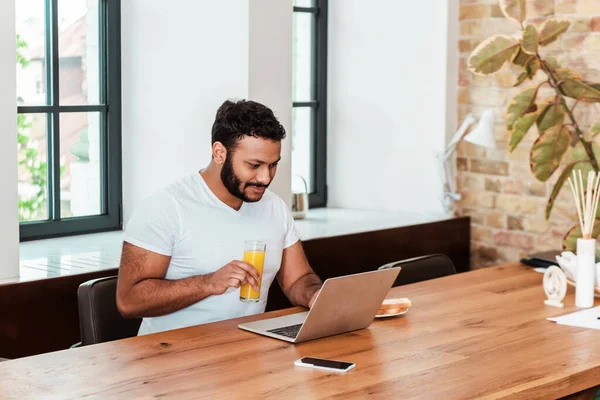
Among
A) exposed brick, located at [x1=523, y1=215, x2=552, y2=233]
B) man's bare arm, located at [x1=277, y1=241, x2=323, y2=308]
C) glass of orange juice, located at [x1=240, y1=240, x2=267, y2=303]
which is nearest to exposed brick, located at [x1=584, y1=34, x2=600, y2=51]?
exposed brick, located at [x1=523, y1=215, x2=552, y2=233]

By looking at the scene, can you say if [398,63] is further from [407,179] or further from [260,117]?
[260,117]

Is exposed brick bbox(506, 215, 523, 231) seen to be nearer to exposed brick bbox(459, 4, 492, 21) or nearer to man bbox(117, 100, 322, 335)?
exposed brick bbox(459, 4, 492, 21)

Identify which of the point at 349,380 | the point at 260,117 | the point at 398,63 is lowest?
the point at 349,380

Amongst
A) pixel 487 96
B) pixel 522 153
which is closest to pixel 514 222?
pixel 522 153

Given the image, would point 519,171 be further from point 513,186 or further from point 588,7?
point 588,7

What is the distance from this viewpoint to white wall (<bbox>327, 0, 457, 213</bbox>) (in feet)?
15.1

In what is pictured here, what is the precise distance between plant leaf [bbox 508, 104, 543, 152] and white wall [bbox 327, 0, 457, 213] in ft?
2.51

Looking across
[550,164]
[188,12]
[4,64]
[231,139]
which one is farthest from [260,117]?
[550,164]

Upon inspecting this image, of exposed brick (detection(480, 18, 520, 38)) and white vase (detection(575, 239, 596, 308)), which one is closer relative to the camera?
white vase (detection(575, 239, 596, 308))

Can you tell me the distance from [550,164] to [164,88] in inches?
63.0

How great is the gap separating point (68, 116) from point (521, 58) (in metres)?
1.86

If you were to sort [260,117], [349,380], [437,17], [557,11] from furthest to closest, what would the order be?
[437,17], [557,11], [260,117], [349,380]

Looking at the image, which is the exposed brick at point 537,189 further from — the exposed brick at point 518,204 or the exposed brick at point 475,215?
the exposed brick at point 475,215

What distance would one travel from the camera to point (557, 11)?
420 cm
